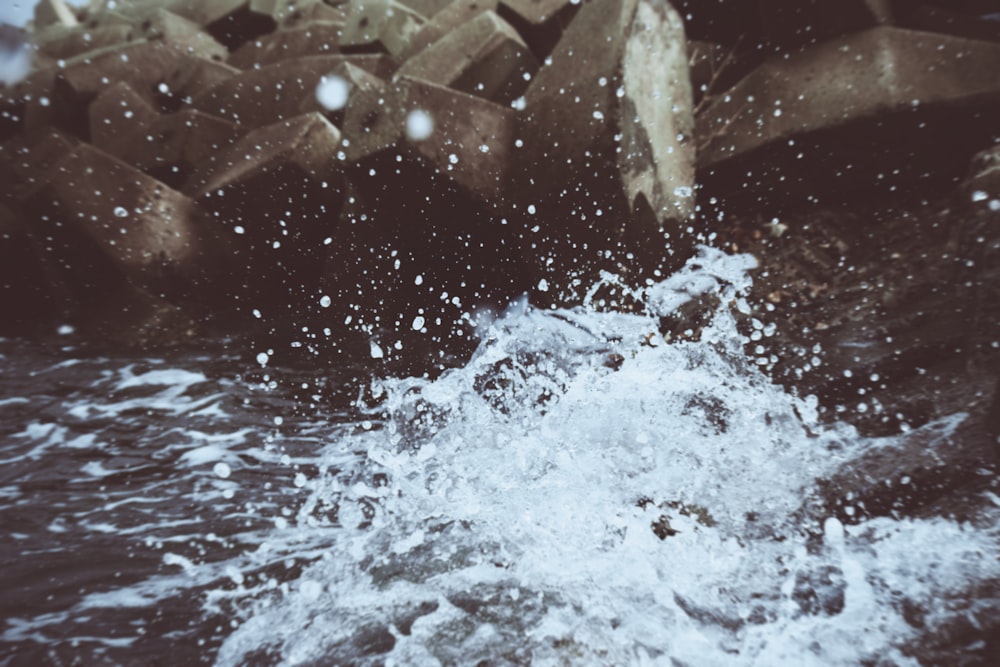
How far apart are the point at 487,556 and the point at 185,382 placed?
2953 millimetres

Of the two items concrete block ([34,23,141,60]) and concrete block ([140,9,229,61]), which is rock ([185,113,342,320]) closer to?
concrete block ([140,9,229,61])

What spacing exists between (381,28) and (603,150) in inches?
177

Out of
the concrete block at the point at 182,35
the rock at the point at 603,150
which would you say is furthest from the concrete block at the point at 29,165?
the rock at the point at 603,150

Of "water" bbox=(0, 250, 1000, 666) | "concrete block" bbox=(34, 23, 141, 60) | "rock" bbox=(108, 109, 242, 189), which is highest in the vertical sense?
"concrete block" bbox=(34, 23, 141, 60)

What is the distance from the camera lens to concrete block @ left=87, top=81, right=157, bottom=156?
19.3ft

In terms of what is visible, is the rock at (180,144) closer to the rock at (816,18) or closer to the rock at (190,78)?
the rock at (190,78)

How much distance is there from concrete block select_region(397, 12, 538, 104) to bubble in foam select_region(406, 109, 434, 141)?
98cm

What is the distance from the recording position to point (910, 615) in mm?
1567

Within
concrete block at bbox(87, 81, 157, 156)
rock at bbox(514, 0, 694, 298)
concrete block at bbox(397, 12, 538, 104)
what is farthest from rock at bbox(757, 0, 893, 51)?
concrete block at bbox(87, 81, 157, 156)

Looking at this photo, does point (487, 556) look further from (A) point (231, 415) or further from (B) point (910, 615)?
(A) point (231, 415)

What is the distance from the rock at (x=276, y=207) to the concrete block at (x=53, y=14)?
12.8 meters

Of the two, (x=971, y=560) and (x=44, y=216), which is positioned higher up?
(x=44, y=216)

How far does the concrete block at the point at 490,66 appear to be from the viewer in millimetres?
4227

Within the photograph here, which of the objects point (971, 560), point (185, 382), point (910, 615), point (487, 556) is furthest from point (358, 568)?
point (185, 382)
